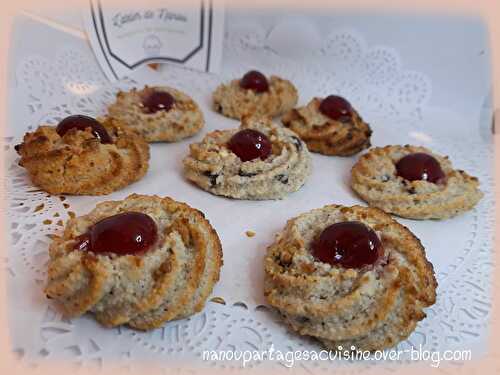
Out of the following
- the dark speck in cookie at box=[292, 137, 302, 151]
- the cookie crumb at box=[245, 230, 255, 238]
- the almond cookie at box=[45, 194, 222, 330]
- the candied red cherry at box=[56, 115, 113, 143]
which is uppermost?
the candied red cherry at box=[56, 115, 113, 143]

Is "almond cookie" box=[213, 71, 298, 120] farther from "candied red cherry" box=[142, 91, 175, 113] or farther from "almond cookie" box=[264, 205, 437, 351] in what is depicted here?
"almond cookie" box=[264, 205, 437, 351]

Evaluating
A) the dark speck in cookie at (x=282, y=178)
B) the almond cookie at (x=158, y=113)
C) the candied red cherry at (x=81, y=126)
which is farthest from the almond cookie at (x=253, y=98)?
the candied red cherry at (x=81, y=126)

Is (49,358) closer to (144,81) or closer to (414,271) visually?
(414,271)

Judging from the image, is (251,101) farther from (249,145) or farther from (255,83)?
(249,145)

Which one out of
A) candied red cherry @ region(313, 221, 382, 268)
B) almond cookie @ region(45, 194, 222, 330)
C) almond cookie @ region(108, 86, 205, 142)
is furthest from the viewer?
almond cookie @ region(108, 86, 205, 142)

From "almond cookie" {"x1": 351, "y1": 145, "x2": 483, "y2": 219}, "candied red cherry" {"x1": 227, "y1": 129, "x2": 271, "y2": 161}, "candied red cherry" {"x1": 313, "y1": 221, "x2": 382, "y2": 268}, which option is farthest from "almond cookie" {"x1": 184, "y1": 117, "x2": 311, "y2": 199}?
"candied red cherry" {"x1": 313, "y1": 221, "x2": 382, "y2": 268}

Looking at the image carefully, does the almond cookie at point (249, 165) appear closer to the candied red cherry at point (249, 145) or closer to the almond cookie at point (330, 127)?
the candied red cherry at point (249, 145)

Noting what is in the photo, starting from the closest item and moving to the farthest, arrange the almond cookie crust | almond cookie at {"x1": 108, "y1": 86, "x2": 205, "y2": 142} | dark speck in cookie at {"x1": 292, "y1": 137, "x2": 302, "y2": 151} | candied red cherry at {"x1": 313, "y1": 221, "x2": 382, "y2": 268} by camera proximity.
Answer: candied red cherry at {"x1": 313, "y1": 221, "x2": 382, "y2": 268}
dark speck in cookie at {"x1": 292, "y1": 137, "x2": 302, "y2": 151}
almond cookie at {"x1": 108, "y1": 86, "x2": 205, "y2": 142}
the almond cookie crust

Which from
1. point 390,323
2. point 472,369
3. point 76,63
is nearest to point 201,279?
point 390,323

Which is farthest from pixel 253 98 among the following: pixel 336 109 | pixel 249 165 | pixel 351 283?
pixel 351 283
